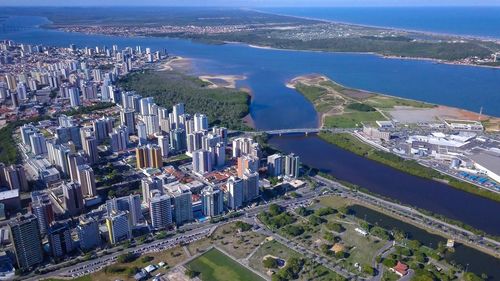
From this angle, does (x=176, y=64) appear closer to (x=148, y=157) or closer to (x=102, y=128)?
(x=102, y=128)

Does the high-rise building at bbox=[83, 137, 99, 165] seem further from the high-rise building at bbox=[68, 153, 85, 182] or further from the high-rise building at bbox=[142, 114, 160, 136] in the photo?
the high-rise building at bbox=[142, 114, 160, 136]

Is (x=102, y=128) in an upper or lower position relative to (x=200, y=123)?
lower

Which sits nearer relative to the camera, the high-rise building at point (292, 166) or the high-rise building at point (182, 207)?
the high-rise building at point (182, 207)

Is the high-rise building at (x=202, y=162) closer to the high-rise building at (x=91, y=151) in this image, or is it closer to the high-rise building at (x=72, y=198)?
the high-rise building at (x=91, y=151)

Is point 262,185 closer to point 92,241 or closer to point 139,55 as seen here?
point 92,241

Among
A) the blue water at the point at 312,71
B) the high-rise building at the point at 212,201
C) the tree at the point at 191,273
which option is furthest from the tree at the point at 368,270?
the blue water at the point at 312,71

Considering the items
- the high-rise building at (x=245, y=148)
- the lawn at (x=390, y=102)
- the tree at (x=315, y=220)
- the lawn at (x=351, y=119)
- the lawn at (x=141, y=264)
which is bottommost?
the lawn at (x=141, y=264)

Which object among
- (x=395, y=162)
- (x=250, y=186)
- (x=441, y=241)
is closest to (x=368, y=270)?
(x=441, y=241)
